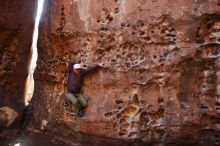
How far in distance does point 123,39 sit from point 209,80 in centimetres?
150

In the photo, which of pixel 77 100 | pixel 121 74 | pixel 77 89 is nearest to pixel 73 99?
pixel 77 100

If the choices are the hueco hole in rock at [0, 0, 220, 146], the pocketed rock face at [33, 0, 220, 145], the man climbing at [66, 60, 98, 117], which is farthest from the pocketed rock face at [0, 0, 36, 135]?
the man climbing at [66, 60, 98, 117]

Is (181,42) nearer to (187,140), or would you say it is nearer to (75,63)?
(187,140)

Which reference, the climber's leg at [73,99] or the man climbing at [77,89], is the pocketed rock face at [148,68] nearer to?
the man climbing at [77,89]

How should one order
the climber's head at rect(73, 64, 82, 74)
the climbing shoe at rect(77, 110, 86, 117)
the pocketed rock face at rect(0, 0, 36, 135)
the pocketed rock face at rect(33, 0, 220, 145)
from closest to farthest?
the pocketed rock face at rect(33, 0, 220, 145) → the climber's head at rect(73, 64, 82, 74) → the climbing shoe at rect(77, 110, 86, 117) → the pocketed rock face at rect(0, 0, 36, 135)

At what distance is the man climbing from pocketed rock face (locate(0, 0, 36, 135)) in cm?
170


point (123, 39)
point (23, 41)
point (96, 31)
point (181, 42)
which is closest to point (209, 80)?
point (181, 42)

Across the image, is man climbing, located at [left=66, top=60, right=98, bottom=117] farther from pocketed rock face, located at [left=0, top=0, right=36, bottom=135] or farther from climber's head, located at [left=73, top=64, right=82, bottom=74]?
pocketed rock face, located at [left=0, top=0, right=36, bottom=135]

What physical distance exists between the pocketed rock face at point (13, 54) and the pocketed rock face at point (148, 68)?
128 centimetres

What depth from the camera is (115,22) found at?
18.9 feet

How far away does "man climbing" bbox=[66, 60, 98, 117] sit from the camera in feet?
19.2

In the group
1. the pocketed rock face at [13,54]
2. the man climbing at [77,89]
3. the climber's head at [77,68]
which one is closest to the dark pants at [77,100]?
the man climbing at [77,89]

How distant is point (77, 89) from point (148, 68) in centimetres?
129

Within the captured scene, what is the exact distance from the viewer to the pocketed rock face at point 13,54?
6836mm
